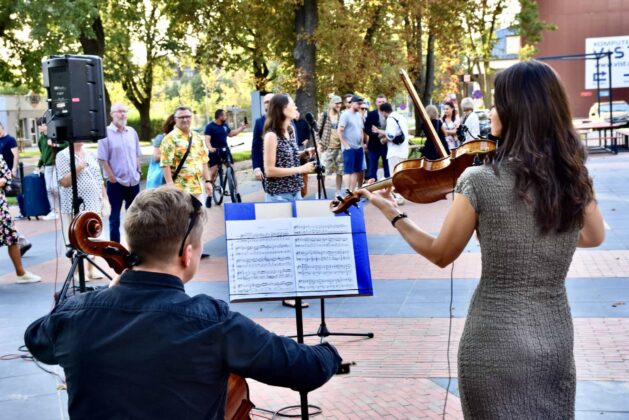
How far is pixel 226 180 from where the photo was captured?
16.2 metres

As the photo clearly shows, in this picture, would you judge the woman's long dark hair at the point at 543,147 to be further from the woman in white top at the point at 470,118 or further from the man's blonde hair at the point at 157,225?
the woman in white top at the point at 470,118

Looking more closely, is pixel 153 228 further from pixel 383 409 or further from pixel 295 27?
pixel 295 27

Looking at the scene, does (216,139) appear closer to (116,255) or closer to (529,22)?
(116,255)

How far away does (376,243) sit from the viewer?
36.9 ft

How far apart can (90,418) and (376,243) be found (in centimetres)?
912

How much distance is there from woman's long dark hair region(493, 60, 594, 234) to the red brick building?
181 feet

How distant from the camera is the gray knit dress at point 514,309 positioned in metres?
2.64

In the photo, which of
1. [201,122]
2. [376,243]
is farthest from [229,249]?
[201,122]

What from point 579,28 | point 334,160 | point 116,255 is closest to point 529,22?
point 579,28

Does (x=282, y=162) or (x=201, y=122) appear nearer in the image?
(x=282, y=162)

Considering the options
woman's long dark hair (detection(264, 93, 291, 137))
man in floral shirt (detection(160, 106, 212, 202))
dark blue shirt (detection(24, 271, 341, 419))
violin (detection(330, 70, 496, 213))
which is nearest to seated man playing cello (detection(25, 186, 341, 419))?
dark blue shirt (detection(24, 271, 341, 419))

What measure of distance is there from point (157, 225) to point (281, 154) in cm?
540

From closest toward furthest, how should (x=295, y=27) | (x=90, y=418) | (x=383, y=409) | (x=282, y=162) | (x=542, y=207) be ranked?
(x=90, y=418), (x=542, y=207), (x=383, y=409), (x=282, y=162), (x=295, y=27)

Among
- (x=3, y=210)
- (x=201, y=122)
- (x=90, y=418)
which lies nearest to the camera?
(x=90, y=418)
